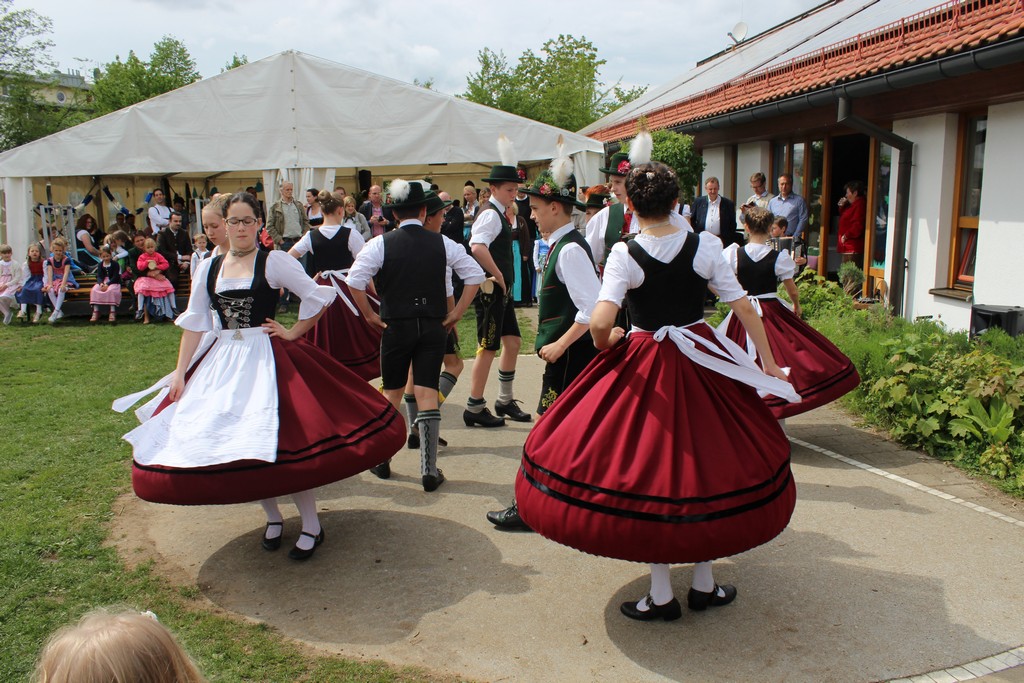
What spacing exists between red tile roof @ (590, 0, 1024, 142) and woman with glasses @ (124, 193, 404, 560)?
6379 millimetres

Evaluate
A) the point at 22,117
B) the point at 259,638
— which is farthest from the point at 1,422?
the point at 22,117

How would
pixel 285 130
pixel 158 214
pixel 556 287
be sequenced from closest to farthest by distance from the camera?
pixel 556 287, pixel 285 130, pixel 158 214

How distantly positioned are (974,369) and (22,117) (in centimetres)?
4042

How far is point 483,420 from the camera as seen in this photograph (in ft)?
23.9

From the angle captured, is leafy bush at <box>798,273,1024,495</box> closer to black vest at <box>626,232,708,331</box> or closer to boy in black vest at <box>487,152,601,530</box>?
boy in black vest at <box>487,152,601,530</box>

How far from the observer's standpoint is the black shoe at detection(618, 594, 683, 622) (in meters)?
3.90

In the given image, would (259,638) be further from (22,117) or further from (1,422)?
(22,117)

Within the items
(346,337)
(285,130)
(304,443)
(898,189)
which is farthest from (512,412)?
(285,130)

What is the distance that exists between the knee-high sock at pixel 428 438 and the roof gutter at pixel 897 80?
5.77 metres

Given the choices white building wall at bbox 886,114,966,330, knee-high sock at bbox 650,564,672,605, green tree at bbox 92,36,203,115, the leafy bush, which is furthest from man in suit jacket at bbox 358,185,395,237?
green tree at bbox 92,36,203,115

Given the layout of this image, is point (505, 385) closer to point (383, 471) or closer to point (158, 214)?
point (383, 471)

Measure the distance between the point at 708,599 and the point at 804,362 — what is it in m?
2.70

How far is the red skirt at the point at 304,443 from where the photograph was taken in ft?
13.3

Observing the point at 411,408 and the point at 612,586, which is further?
the point at 411,408
